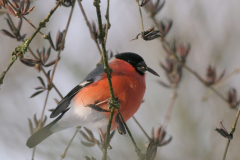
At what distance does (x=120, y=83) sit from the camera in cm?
250

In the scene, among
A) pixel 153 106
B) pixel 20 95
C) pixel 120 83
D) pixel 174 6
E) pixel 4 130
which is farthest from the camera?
pixel 153 106

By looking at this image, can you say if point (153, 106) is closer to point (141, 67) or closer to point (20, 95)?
point (20, 95)

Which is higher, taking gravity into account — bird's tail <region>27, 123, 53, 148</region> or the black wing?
the black wing

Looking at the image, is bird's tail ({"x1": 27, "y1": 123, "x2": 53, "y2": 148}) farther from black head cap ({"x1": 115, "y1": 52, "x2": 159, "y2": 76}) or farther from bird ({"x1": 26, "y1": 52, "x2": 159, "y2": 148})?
black head cap ({"x1": 115, "y1": 52, "x2": 159, "y2": 76})

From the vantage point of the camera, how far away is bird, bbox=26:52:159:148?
2482 millimetres

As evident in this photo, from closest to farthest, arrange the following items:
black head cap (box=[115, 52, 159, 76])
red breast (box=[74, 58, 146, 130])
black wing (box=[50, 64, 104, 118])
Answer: red breast (box=[74, 58, 146, 130]) < black wing (box=[50, 64, 104, 118]) < black head cap (box=[115, 52, 159, 76])

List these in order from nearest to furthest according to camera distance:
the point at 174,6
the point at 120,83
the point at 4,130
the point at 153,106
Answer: the point at 120,83, the point at 4,130, the point at 174,6, the point at 153,106

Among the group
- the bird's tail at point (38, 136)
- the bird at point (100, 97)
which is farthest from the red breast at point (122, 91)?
the bird's tail at point (38, 136)

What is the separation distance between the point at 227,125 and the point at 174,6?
7.11 feet

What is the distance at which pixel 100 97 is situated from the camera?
2.46 metres

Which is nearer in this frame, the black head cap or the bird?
the bird

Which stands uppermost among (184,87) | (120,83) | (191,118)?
(120,83)

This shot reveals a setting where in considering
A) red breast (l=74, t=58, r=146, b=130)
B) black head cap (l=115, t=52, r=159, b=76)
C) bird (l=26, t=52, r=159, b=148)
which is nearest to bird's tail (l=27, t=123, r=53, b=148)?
bird (l=26, t=52, r=159, b=148)

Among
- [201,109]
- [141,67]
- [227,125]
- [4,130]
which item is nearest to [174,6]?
[201,109]
